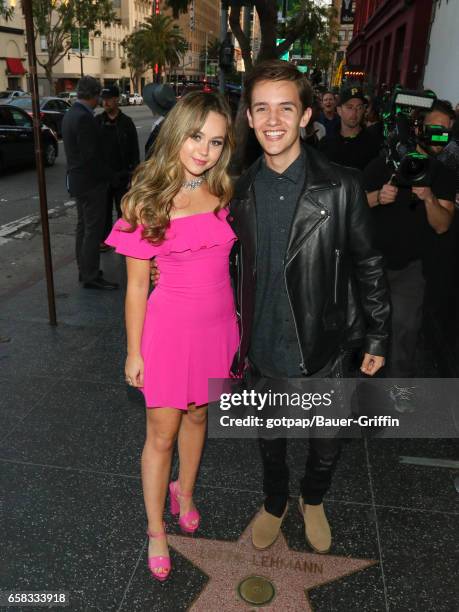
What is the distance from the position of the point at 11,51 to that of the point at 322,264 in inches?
2204

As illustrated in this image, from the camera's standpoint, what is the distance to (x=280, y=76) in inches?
82.5

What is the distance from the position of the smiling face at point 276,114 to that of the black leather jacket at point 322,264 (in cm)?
16

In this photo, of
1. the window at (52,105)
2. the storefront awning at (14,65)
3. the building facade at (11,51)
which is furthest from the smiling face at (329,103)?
the storefront awning at (14,65)

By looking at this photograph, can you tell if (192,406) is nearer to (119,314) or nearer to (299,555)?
(299,555)


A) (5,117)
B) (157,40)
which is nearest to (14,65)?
(157,40)

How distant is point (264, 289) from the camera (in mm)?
2332

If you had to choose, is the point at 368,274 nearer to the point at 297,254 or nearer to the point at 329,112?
the point at 297,254

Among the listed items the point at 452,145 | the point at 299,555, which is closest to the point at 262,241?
the point at 299,555

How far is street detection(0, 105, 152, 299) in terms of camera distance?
6.82 metres

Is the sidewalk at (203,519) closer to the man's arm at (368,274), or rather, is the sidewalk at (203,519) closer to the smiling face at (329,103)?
the man's arm at (368,274)

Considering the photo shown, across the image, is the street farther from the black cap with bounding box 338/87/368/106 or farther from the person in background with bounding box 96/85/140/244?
the black cap with bounding box 338/87/368/106

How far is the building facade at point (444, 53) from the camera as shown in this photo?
9883 mm

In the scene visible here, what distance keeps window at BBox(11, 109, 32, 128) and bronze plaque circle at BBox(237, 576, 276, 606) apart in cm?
1409

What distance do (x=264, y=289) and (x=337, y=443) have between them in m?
0.82
